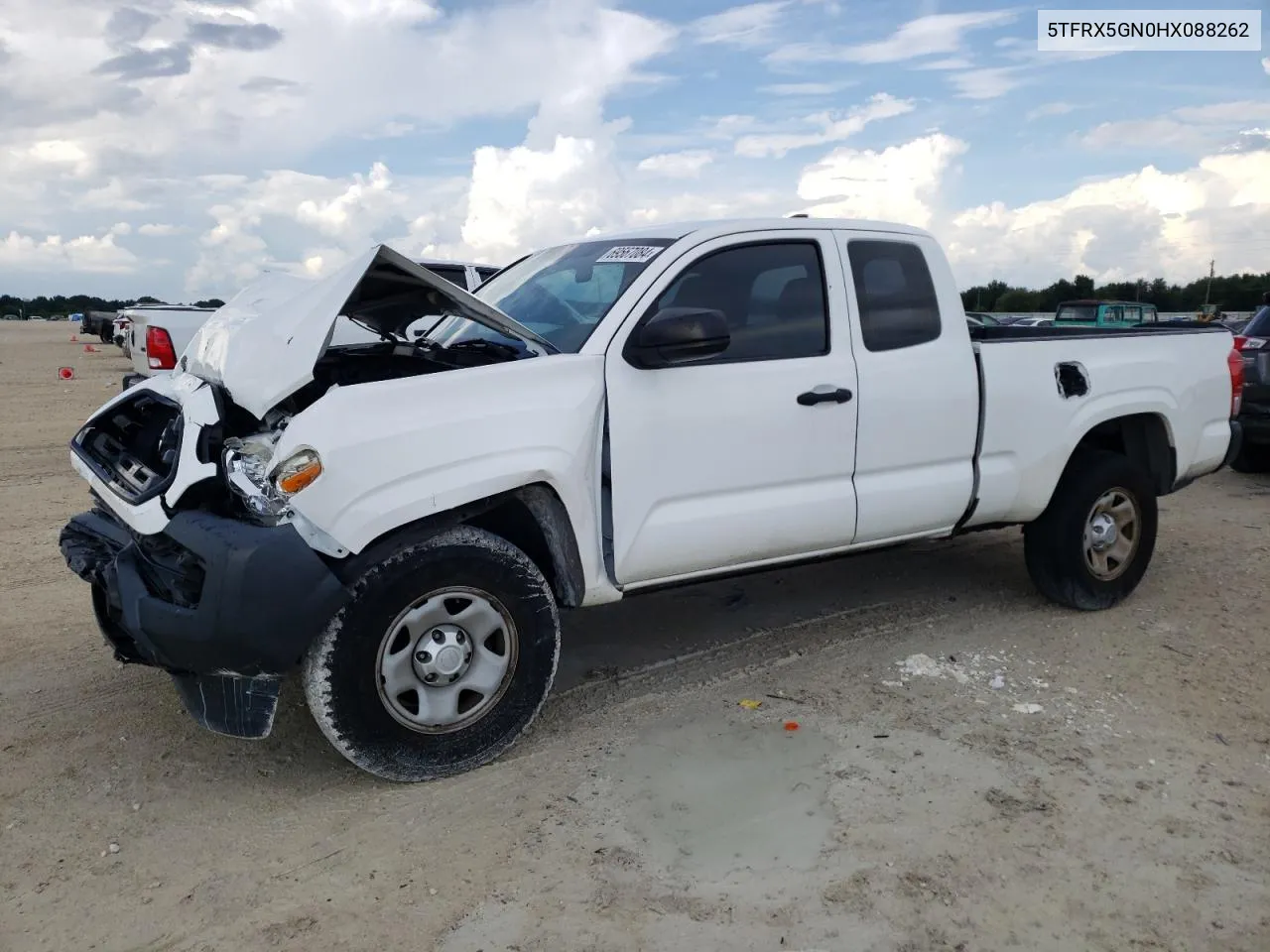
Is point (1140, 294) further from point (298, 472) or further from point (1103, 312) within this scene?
point (298, 472)

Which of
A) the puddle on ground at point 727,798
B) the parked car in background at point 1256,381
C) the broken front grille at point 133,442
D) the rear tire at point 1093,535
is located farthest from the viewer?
the parked car in background at point 1256,381

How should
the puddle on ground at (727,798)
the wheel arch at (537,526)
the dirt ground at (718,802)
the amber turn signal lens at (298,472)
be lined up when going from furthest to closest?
the wheel arch at (537,526) → the amber turn signal lens at (298,472) → the puddle on ground at (727,798) → the dirt ground at (718,802)

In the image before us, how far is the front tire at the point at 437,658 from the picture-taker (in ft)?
10.9

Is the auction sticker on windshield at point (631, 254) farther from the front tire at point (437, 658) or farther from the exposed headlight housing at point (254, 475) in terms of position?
the exposed headlight housing at point (254, 475)

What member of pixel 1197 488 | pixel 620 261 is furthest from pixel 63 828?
pixel 1197 488

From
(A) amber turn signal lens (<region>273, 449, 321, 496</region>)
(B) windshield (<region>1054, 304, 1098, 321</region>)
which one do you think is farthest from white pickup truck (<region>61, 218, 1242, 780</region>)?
(B) windshield (<region>1054, 304, 1098, 321</region>)

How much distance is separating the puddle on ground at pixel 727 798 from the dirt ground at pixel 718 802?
0.01 metres

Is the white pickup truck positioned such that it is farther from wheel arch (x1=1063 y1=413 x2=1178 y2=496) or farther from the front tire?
wheel arch (x1=1063 y1=413 x2=1178 y2=496)

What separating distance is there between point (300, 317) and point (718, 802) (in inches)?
86.4

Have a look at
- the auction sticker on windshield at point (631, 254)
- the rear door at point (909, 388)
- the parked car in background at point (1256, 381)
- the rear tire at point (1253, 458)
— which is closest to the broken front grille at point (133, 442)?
the auction sticker on windshield at point (631, 254)

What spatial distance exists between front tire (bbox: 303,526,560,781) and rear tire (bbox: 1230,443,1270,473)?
27.5 feet

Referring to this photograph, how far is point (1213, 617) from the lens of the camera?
5.36m

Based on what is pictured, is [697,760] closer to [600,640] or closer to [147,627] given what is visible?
[600,640]

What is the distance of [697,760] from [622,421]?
50.4 inches
